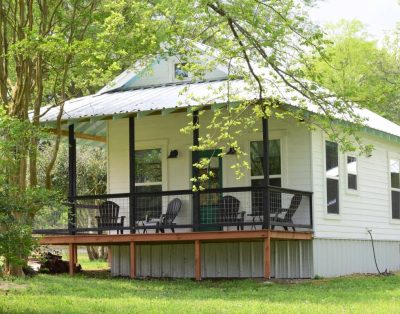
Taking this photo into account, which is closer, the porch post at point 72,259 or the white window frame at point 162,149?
the porch post at point 72,259

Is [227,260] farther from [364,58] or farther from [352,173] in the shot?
[364,58]

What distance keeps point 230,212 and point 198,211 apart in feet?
2.85

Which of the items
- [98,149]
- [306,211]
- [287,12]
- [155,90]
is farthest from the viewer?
[98,149]

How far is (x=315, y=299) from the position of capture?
1452 centimetres

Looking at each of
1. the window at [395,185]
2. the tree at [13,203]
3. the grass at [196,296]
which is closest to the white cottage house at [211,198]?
the grass at [196,296]

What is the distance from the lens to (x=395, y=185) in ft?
80.0

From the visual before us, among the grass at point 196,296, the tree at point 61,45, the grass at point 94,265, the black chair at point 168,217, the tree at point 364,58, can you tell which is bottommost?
the grass at point 94,265

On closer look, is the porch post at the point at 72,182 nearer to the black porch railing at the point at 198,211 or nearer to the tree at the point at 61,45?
the black porch railing at the point at 198,211

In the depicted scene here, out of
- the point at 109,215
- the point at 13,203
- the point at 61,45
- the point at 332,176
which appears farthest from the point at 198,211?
the point at 13,203

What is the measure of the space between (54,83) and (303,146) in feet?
20.2

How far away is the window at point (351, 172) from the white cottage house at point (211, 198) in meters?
0.03

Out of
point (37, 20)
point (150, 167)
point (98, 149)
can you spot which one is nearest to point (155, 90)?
point (150, 167)

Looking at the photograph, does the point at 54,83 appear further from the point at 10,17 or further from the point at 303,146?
the point at 303,146

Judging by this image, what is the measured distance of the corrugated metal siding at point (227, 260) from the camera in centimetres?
1972
